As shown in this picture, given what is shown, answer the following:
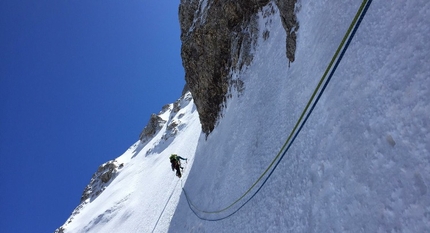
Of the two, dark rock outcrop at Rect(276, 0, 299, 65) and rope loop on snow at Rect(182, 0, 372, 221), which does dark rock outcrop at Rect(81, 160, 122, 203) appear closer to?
rope loop on snow at Rect(182, 0, 372, 221)

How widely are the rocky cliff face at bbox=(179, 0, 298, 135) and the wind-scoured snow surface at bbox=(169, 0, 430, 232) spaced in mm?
5464

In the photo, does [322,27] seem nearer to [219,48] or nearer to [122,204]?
[219,48]

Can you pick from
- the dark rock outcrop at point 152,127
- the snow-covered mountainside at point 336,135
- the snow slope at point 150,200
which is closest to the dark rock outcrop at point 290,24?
the snow-covered mountainside at point 336,135

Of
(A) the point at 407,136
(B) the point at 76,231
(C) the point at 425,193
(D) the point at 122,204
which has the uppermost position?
(A) the point at 407,136

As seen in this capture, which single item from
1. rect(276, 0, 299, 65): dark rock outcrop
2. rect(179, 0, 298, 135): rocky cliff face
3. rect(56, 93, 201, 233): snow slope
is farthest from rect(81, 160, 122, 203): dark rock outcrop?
rect(276, 0, 299, 65): dark rock outcrop

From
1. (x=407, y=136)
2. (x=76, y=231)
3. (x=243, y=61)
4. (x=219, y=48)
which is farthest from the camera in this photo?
(x=76, y=231)

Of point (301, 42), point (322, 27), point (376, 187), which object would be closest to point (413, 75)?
point (376, 187)

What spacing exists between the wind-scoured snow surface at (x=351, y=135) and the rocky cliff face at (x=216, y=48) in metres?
5.46

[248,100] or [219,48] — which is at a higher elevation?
[219,48]

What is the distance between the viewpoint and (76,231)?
3194 centimetres

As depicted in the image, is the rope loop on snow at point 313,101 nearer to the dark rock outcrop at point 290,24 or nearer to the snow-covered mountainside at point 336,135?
the snow-covered mountainside at point 336,135

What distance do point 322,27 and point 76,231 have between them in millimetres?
33526

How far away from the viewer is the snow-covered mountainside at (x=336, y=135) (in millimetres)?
3820

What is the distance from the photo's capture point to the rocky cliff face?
14.9 m
